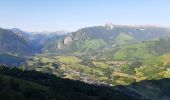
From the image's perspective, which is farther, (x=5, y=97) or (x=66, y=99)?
(x=66, y=99)

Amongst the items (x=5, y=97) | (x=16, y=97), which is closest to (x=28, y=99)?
(x=16, y=97)

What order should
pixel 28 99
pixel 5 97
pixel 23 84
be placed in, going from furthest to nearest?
pixel 23 84 < pixel 28 99 < pixel 5 97

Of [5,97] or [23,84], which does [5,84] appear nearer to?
[23,84]

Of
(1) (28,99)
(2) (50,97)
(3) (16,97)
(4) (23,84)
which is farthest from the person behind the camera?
(4) (23,84)

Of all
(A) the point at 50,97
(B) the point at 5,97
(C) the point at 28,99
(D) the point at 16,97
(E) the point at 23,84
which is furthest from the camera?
(E) the point at 23,84

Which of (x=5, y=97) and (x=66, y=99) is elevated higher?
(x=5, y=97)

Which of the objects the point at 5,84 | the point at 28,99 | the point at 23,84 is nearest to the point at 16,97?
the point at 28,99

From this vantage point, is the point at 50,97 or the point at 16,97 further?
the point at 50,97

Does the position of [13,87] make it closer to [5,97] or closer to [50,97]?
[50,97]
